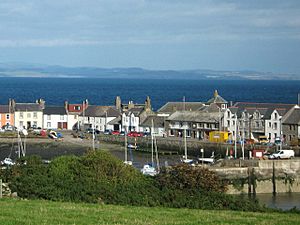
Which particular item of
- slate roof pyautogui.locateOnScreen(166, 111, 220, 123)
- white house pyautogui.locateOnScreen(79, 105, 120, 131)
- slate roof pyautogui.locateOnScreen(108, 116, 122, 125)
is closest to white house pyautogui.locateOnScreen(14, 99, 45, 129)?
white house pyautogui.locateOnScreen(79, 105, 120, 131)

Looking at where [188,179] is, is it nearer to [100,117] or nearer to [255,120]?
[255,120]

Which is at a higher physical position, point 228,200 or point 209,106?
point 209,106

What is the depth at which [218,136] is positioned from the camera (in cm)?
7550

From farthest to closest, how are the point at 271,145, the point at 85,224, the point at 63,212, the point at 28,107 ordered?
1. the point at 28,107
2. the point at 271,145
3. the point at 63,212
4. the point at 85,224

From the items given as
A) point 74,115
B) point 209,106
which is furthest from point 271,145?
point 74,115

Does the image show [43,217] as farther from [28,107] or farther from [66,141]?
[28,107]

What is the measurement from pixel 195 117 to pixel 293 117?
13.0 m

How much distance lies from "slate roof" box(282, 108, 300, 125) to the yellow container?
5942 mm

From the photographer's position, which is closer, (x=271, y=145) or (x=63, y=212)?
(x=63, y=212)

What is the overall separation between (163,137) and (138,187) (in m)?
47.8

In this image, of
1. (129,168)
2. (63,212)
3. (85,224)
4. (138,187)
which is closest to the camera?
(85,224)

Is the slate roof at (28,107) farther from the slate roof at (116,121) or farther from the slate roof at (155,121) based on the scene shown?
the slate roof at (155,121)

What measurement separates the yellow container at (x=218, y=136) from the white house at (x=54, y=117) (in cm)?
2486

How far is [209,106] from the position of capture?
3327 inches
